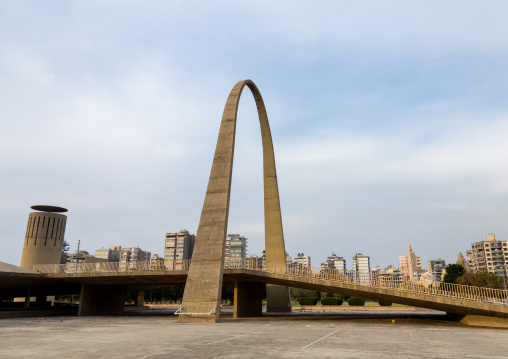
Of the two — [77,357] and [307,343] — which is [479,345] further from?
[77,357]

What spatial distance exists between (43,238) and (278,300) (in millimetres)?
44777

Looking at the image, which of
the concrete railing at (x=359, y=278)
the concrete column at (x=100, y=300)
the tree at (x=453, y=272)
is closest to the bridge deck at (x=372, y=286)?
the concrete railing at (x=359, y=278)

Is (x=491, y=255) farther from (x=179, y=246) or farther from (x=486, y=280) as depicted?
(x=179, y=246)

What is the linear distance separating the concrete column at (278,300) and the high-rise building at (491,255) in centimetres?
17192

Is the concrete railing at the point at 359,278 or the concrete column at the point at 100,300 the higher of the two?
the concrete railing at the point at 359,278

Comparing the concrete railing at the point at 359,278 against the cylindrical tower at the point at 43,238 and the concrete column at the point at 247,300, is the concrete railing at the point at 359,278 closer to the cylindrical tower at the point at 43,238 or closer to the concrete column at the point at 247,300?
the concrete column at the point at 247,300

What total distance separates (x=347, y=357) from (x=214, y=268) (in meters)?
16.3

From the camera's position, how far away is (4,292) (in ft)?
133

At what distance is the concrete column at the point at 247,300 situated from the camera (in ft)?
97.0

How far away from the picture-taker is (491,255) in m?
182

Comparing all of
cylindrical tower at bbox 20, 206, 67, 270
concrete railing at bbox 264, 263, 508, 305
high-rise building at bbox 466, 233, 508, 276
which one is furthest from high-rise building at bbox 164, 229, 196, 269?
concrete railing at bbox 264, 263, 508, 305

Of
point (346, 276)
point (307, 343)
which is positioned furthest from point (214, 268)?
point (307, 343)

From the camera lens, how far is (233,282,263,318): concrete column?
29.6 meters

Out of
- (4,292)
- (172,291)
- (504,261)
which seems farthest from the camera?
(504,261)
